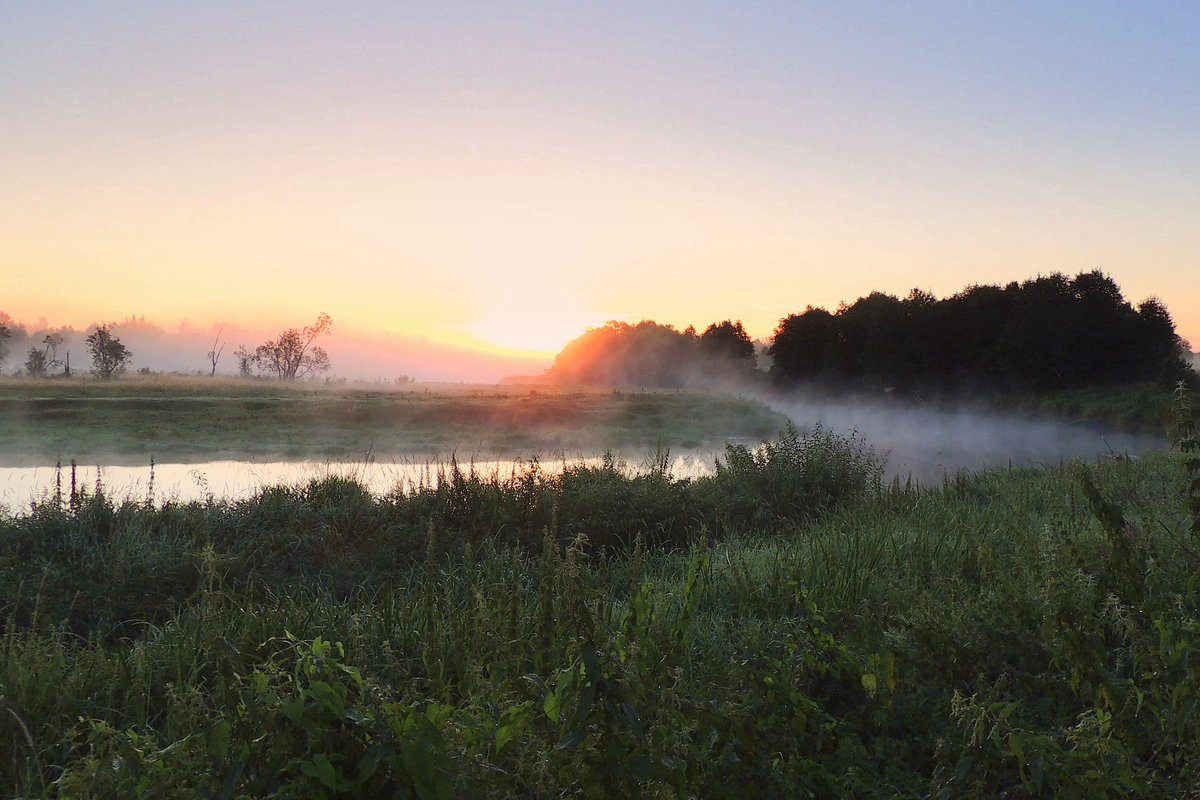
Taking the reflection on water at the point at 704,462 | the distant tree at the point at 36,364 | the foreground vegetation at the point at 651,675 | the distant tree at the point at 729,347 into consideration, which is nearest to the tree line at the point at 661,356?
the distant tree at the point at 729,347

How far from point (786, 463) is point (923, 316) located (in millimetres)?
28119

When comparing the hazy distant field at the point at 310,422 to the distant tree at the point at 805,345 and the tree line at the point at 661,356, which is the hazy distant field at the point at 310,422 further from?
the tree line at the point at 661,356

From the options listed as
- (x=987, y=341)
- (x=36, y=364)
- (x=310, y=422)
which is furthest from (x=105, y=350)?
(x=987, y=341)

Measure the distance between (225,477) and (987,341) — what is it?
3172 centimetres

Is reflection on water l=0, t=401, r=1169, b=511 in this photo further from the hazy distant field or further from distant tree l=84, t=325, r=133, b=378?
distant tree l=84, t=325, r=133, b=378

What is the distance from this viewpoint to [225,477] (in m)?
14.2

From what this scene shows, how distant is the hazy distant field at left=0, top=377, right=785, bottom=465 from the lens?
19172 millimetres

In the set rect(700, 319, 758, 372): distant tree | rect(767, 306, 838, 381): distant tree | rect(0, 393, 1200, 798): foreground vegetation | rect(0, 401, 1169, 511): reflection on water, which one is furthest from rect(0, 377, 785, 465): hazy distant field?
rect(700, 319, 758, 372): distant tree

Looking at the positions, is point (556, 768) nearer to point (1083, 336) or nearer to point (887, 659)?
point (887, 659)

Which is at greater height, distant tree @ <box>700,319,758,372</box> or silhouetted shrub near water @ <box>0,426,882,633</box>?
distant tree @ <box>700,319,758,372</box>

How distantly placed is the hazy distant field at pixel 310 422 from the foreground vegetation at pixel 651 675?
1153cm

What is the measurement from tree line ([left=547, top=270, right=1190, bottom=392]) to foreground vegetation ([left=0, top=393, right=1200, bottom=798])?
19.1 m

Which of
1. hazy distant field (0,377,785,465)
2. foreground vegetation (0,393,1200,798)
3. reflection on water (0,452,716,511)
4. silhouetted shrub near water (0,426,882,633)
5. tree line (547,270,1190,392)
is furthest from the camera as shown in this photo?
tree line (547,270,1190,392)

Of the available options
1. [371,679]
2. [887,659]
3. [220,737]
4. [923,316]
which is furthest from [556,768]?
[923,316]
